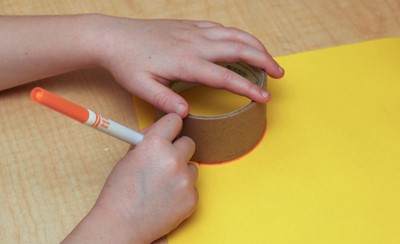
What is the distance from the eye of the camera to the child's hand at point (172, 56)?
696 mm

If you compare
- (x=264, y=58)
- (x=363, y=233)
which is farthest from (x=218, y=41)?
(x=363, y=233)

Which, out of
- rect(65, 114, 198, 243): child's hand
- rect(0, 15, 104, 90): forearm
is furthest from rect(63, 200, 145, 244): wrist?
rect(0, 15, 104, 90): forearm

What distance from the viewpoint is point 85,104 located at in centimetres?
78

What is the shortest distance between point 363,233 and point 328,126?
0.49 ft

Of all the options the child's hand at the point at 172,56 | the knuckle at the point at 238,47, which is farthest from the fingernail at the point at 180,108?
the knuckle at the point at 238,47

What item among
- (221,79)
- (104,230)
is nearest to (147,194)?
(104,230)

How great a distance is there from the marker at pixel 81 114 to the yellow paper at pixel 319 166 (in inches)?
4.4

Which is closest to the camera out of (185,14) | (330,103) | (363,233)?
(363,233)

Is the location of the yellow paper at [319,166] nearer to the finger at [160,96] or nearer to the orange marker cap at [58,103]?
the finger at [160,96]

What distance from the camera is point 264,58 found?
71 centimetres

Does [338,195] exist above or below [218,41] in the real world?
below

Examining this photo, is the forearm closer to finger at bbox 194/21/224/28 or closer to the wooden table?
the wooden table

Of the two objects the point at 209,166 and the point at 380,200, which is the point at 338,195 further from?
the point at 209,166

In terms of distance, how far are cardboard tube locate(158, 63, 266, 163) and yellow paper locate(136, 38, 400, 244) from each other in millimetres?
15
